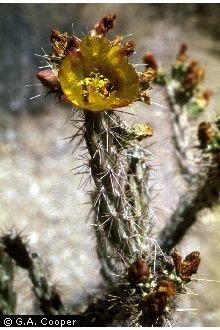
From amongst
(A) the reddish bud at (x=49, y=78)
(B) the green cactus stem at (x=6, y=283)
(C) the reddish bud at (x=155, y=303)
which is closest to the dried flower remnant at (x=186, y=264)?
(C) the reddish bud at (x=155, y=303)

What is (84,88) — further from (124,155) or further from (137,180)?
(137,180)

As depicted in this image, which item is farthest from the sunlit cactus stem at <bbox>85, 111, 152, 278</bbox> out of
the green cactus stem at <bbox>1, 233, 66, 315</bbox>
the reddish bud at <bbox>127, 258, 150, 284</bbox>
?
the green cactus stem at <bbox>1, 233, 66, 315</bbox>

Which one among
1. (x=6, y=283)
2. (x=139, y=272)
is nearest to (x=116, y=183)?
(x=139, y=272)

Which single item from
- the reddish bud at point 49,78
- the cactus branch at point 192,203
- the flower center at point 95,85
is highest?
the reddish bud at point 49,78

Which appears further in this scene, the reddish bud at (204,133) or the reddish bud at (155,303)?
the reddish bud at (204,133)

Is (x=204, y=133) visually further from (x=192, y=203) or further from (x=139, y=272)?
(x=139, y=272)

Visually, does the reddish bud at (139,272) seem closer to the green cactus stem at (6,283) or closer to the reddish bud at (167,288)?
the reddish bud at (167,288)

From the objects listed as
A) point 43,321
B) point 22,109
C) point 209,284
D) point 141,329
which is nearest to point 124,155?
point 141,329
